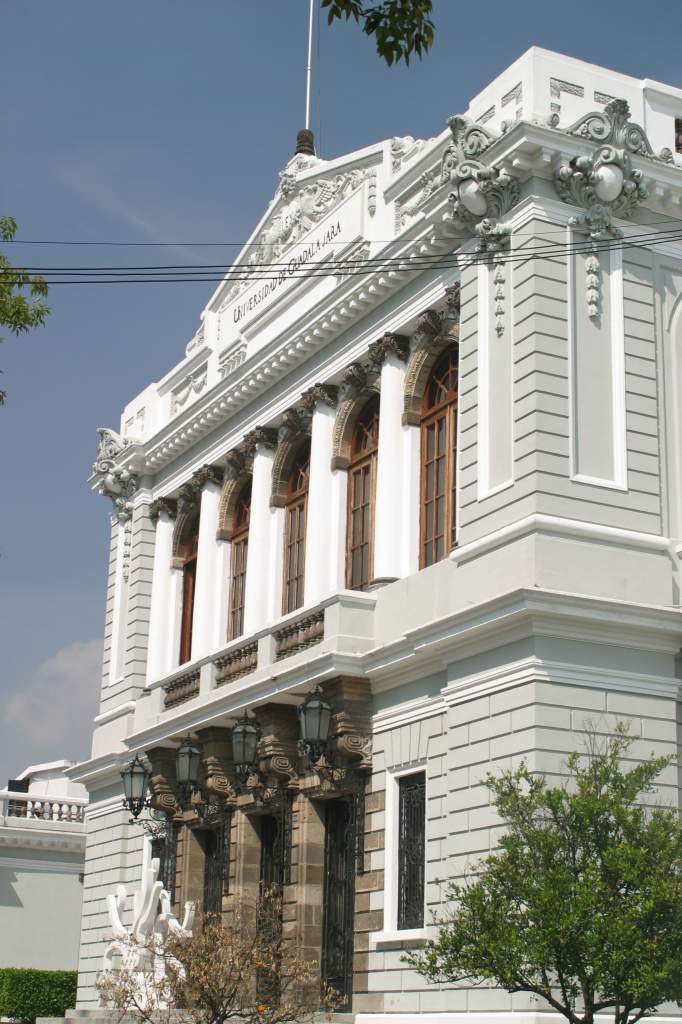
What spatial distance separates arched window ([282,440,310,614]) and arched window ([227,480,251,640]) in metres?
1.45

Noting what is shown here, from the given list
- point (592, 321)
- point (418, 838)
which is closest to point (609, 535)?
point (592, 321)

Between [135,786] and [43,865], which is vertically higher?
[135,786]

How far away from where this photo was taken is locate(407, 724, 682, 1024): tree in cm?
1462

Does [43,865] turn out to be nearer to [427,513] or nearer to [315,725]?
[315,725]

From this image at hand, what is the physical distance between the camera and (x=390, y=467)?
24625 millimetres

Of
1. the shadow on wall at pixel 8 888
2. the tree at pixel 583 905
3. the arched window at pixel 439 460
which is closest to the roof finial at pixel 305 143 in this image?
the arched window at pixel 439 460

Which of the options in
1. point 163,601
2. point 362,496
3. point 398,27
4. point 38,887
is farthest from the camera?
point 38,887

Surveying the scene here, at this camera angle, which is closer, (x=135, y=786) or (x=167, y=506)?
(x=135, y=786)

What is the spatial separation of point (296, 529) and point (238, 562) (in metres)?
2.61

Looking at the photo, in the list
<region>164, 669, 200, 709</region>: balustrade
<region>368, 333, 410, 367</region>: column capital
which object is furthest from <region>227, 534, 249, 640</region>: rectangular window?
<region>368, 333, 410, 367</region>: column capital

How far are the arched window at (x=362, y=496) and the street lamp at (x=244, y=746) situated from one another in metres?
2.88

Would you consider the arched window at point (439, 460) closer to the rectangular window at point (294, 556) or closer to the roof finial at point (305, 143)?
the rectangular window at point (294, 556)

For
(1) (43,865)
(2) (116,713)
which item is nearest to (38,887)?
(1) (43,865)

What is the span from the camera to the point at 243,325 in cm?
3095
